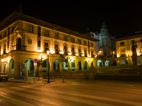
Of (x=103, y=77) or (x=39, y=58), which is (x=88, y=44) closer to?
(x=39, y=58)

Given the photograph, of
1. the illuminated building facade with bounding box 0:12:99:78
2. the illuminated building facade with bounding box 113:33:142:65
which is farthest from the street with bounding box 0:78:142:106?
the illuminated building facade with bounding box 113:33:142:65

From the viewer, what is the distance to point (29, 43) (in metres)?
28.3

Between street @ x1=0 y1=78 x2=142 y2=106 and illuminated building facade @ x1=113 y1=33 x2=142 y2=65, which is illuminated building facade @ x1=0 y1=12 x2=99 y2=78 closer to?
street @ x1=0 y1=78 x2=142 y2=106

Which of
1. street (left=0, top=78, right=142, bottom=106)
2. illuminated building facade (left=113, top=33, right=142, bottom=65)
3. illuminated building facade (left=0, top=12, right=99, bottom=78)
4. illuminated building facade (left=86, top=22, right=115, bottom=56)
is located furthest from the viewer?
illuminated building facade (left=86, top=22, right=115, bottom=56)

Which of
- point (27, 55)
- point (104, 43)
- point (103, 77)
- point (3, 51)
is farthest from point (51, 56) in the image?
point (104, 43)

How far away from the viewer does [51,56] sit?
3244 cm

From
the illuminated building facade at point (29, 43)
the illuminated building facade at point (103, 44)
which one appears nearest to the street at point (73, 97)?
the illuminated building facade at point (29, 43)

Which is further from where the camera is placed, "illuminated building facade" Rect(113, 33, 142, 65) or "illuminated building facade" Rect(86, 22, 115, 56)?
"illuminated building facade" Rect(86, 22, 115, 56)

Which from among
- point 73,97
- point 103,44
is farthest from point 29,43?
point 103,44

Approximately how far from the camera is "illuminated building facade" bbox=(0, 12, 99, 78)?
26594 millimetres

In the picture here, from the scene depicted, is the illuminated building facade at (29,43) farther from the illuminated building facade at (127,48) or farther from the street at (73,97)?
the illuminated building facade at (127,48)

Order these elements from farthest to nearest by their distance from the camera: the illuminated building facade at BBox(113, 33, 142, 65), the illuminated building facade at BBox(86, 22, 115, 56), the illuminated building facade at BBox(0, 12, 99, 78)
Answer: the illuminated building facade at BBox(86, 22, 115, 56) < the illuminated building facade at BBox(113, 33, 142, 65) < the illuminated building facade at BBox(0, 12, 99, 78)

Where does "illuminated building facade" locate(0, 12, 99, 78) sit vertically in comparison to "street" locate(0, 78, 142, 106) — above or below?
above

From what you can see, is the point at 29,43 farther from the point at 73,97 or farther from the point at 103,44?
the point at 103,44
